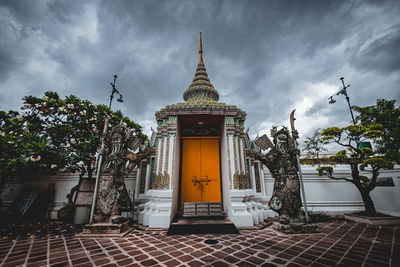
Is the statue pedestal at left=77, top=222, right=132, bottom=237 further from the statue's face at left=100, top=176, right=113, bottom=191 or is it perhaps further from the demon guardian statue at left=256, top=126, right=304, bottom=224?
the demon guardian statue at left=256, top=126, right=304, bottom=224

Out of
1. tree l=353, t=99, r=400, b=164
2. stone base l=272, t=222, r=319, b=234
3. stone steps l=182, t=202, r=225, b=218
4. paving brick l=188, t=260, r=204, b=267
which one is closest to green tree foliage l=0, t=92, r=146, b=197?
stone steps l=182, t=202, r=225, b=218

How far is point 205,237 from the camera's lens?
4.21 metres

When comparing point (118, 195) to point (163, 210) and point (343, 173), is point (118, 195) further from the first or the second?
point (343, 173)

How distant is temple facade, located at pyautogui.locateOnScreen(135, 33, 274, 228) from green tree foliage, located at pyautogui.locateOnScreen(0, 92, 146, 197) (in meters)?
2.04

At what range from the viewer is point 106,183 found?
16.7ft

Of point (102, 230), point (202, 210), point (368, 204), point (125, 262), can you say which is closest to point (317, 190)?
point (368, 204)

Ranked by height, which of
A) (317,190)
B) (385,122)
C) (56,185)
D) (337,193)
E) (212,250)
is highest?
(385,122)

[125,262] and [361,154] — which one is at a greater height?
[361,154]

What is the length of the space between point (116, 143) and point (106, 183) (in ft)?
4.53

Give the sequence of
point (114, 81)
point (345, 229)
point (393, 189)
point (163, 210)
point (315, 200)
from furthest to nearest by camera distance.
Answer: point (114, 81)
point (315, 200)
point (393, 189)
point (163, 210)
point (345, 229)

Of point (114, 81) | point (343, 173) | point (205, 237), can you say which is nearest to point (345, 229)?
point (343, 173)

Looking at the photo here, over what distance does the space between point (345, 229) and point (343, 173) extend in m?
3.59

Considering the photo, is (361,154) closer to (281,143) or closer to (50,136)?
(281,143)

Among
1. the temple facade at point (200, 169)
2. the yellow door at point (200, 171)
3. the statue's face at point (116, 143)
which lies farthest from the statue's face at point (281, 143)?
the statue's face at point (116, 143)
